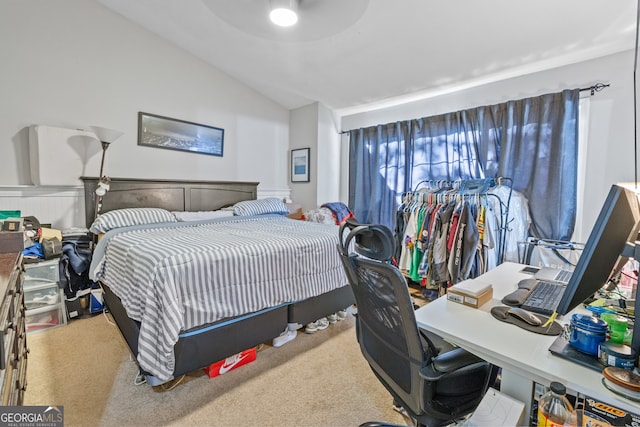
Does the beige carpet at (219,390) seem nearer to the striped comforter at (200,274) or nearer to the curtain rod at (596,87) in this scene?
the striped comforter at (200,274)

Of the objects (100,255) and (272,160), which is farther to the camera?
(272,160)

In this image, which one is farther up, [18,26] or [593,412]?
[18,26]

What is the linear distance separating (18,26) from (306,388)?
3.89 m

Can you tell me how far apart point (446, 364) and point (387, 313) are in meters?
0.23

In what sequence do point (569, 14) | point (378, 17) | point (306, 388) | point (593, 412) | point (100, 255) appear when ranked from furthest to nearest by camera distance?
point (378, 17), point (100, 255), point (569, 14), point (306, 388), point (593, 412)

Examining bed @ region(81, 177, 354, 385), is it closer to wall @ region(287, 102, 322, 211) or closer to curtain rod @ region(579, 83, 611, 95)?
wall @ region(287, 102, 322, 211)

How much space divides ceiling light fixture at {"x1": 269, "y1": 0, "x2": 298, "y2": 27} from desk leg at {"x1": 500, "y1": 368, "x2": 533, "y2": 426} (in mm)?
2388

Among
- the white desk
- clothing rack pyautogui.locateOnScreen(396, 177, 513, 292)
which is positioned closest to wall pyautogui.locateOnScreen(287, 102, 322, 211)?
clothing rack pyautogui.locateOnScreen(396, 177, 513, 292)

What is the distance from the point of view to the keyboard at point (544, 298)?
111 centimetres

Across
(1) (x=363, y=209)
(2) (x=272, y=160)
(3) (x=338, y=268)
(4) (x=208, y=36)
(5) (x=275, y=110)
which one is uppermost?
(4) (x=208, y=36)

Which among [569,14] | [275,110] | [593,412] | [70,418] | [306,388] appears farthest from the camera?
[275,110]

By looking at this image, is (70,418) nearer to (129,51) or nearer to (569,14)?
(129,51)

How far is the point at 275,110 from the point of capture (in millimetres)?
4664

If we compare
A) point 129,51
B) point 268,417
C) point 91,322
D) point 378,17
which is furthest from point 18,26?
point 268,417
